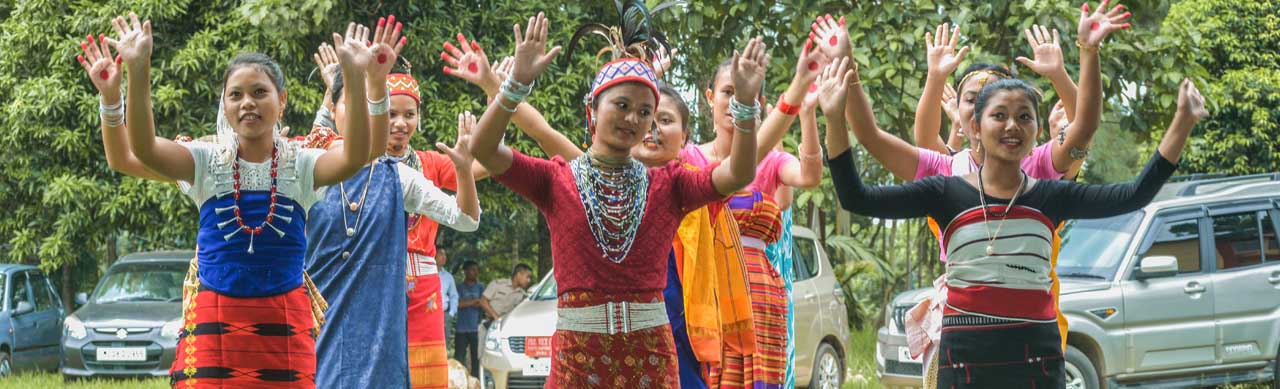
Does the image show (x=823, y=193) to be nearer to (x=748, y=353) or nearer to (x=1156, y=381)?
(x=1156, y=381)

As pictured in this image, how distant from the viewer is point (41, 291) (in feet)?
55.9

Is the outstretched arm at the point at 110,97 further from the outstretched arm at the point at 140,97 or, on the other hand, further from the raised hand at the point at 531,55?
the raised hand at the point at 531,55

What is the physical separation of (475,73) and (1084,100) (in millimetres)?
2082

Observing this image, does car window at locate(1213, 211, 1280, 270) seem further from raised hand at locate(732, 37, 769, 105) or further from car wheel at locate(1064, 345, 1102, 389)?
raised hand at locate(732, 37, 769, 105)

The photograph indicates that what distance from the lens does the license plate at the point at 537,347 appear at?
10.7 metres

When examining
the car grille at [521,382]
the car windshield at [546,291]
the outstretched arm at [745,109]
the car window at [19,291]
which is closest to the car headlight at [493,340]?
the car grille at [521,382]

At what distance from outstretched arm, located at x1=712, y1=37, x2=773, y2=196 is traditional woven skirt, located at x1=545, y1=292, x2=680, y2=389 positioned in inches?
19.7

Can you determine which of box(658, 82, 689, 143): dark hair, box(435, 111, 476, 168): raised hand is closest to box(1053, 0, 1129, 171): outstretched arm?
box(658, 82, 689, 143): dark hair

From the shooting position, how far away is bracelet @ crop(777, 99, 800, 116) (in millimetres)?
4742

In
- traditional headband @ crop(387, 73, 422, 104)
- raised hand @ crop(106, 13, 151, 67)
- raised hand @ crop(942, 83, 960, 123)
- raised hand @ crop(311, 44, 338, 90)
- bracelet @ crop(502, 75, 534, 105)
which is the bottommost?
bracelet @ crop(502, 75, 534, 105)

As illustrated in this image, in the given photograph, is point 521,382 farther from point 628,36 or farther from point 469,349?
point 628,36

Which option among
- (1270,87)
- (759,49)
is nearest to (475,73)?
(759,49)

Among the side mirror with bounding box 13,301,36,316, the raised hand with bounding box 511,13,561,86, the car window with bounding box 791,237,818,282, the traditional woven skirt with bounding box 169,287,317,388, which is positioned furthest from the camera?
the side mirror with bounding box 13,301,36,316

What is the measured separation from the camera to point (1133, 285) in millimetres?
10414
